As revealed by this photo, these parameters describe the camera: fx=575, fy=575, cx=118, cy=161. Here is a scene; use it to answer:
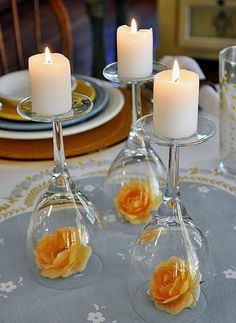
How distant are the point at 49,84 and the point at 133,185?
264 millimetres

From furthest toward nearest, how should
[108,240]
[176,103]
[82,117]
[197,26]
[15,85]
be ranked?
[197,26]
[15,85]
[82,117]
[108,240]
[176,103]

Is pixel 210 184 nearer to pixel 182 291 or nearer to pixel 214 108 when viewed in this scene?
pixel 214 108

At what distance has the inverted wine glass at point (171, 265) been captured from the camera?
61 cm

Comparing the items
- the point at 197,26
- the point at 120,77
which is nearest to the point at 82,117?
the point at 120,77

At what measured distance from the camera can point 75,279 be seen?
0.68 metres

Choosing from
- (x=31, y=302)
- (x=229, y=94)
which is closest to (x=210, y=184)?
(x=229, y=94)

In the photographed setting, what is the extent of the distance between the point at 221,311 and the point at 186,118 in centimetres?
22

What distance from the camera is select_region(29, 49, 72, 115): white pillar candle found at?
1.96 feet

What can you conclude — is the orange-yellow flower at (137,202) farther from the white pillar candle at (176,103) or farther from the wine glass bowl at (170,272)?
the white pillar candle at (176,103)

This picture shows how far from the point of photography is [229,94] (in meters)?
0.86

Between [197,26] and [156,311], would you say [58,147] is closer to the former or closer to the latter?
[156,311]

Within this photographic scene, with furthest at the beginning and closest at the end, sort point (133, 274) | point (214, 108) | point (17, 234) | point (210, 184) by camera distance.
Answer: point (214, 108), point (210, 184), point (17, 234), point (133, 274)

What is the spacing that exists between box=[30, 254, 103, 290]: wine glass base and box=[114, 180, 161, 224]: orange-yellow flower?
0.11 meters

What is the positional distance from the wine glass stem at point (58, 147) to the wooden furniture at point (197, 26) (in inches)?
93.8
